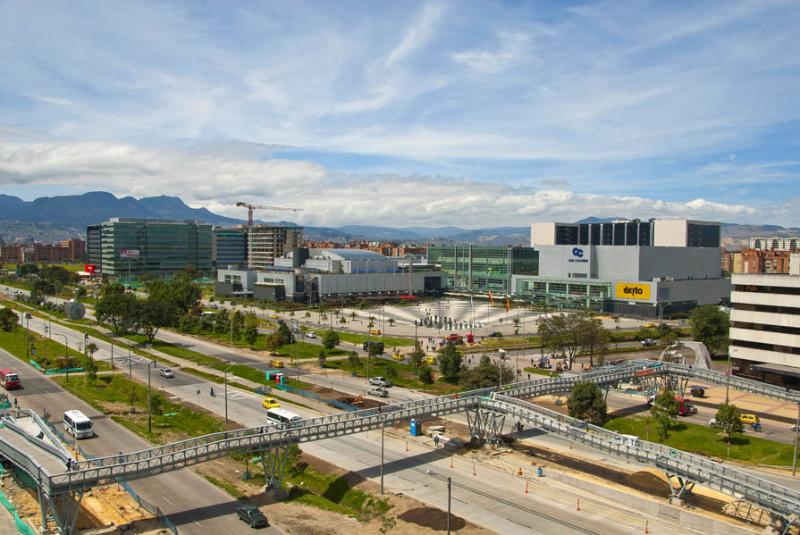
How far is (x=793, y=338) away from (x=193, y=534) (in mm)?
66660

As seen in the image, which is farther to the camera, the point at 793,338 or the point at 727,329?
the point at 727,329

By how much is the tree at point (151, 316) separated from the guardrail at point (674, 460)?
68.8m

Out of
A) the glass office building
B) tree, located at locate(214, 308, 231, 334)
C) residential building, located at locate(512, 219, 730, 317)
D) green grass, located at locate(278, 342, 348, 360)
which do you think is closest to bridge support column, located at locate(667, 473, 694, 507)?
green grass, located at locate(278, 342, 348, 360)

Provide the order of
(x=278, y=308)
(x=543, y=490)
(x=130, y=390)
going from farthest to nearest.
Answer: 1. (x=278, y=308)
2. (x=130, y=390)
3. (x=543, y=490)

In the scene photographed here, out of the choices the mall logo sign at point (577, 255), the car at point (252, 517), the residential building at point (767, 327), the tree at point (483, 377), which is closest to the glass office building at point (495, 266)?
the mall logo sign at point (577, 255)

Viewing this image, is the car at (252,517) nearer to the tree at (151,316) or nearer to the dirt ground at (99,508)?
the dirt ground at (99,508)

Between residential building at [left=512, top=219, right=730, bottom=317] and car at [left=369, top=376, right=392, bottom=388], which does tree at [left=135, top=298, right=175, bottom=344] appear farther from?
residential building at [left=512, top=219, right=730, bottom=317]

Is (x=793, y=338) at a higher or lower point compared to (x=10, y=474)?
higher

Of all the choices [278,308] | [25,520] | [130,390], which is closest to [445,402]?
[25,520]

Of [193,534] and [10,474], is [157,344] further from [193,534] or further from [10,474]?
[193,534]

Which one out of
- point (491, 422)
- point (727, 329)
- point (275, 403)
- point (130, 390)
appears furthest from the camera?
point (727, 329)

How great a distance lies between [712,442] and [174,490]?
4283 centimetres

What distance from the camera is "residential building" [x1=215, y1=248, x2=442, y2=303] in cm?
16412

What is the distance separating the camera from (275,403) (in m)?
61.9
